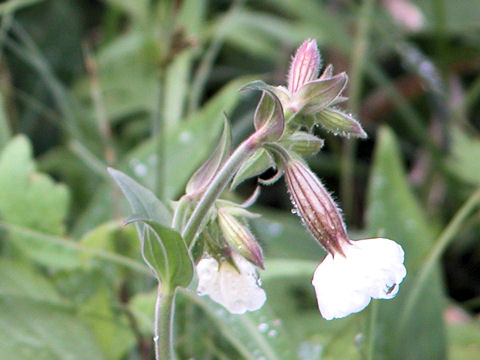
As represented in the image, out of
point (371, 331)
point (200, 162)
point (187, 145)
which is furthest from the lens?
point (200, 162)

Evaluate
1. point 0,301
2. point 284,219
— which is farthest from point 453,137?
point 0,301

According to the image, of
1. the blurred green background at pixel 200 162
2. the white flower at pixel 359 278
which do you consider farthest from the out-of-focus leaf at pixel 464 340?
the white flower at pixel 359 278

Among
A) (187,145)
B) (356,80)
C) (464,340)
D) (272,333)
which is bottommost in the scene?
(464,340)

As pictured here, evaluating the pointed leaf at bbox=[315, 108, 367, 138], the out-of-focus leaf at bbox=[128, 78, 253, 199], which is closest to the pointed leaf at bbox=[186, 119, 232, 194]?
the pointed leaf at bbox=[315, 108, 367, 138]

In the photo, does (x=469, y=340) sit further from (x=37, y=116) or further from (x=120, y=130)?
(x=37, y=116)

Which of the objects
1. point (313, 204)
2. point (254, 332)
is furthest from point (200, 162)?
point (313, 204)

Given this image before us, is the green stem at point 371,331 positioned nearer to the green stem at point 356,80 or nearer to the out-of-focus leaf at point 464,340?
the out-of-focus leaf at point 464,340

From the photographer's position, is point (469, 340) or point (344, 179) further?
point (344, 179)

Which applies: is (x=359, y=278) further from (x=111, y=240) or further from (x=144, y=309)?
(x=111, y=240)
